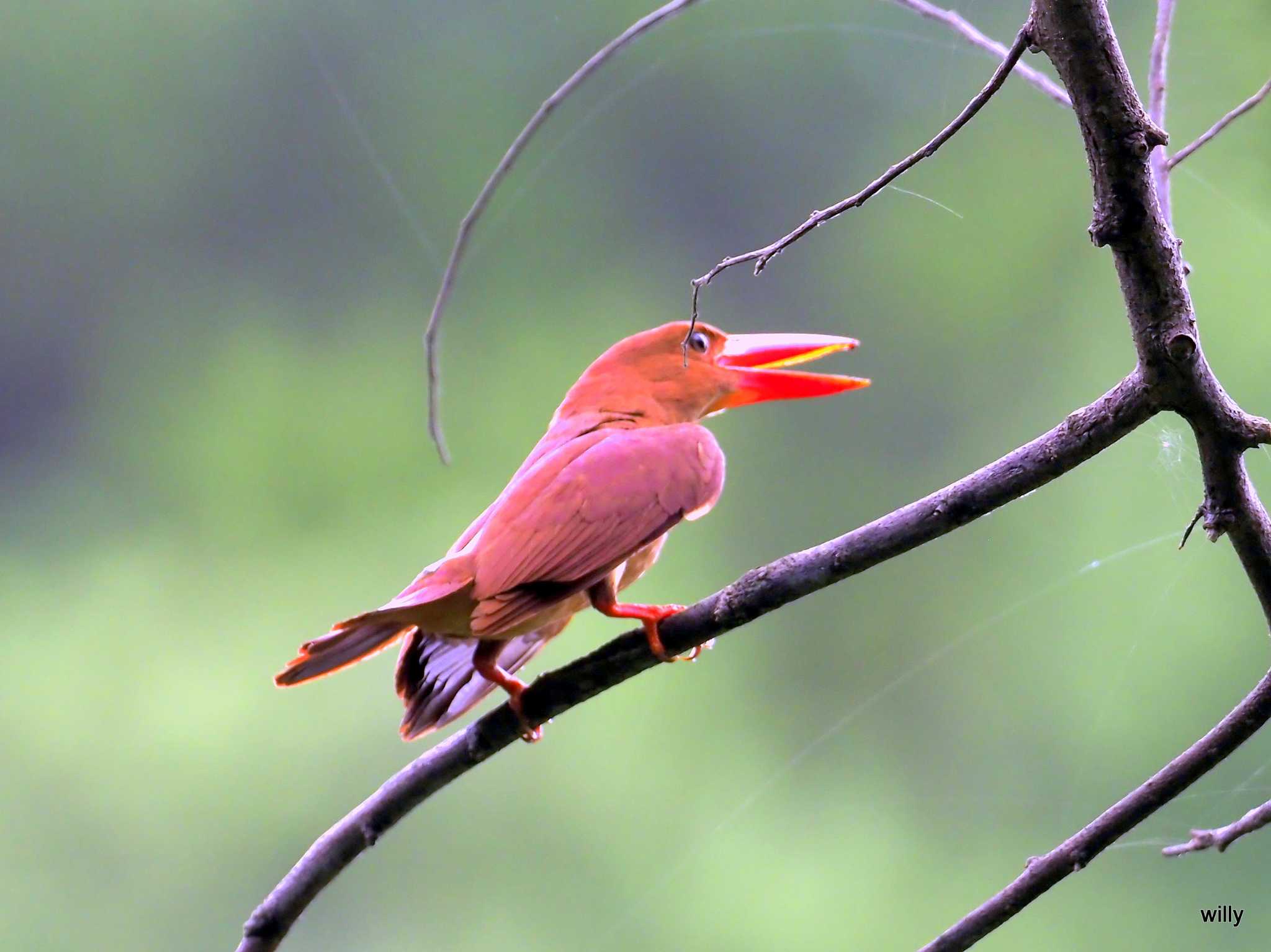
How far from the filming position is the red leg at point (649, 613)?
84 cm

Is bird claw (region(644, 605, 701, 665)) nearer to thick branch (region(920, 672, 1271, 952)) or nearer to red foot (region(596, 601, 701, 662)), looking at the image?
red foot (region(596, 601, 701, 662))

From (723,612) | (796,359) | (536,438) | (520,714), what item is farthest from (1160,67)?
(536,438)

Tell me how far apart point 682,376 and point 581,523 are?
0.29 metres

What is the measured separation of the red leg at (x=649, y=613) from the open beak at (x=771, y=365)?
0.29 m

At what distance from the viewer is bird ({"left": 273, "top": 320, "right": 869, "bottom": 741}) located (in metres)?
0.93

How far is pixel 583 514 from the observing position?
96cm

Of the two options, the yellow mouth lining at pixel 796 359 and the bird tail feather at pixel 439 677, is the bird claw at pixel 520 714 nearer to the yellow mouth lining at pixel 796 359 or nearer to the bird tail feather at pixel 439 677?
the bird tail feather at pixel 439 677

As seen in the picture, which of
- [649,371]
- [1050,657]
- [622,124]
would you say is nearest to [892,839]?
[1050,657]

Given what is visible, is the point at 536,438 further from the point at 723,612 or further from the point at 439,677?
the point at 723,612

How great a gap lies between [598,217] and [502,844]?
977 mm

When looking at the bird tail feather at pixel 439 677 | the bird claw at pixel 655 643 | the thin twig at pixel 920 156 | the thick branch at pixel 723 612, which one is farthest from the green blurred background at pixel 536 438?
the thin twig at pixel 920 156

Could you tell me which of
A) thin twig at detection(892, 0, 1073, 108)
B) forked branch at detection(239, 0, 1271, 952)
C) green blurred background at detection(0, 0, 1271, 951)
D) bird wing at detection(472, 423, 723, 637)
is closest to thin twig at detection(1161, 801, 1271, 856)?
forked branch at detection(239, 0, 1271, 952)

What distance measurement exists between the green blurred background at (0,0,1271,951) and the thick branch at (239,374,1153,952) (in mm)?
733

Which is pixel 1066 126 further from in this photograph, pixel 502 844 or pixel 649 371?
pixel 502 844
